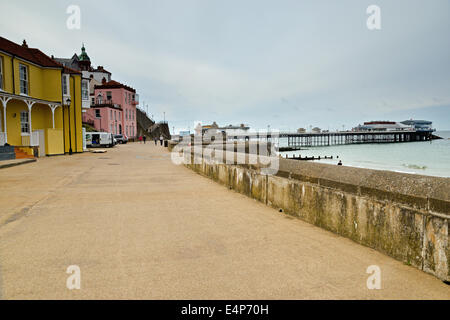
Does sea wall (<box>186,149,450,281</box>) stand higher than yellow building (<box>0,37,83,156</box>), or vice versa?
yellow building (<box>0,37,83,156</box>)

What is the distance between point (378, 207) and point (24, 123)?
23742mm

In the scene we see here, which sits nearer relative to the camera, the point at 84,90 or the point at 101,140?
the point at 84,90

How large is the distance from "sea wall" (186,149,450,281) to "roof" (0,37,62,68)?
68.3ft

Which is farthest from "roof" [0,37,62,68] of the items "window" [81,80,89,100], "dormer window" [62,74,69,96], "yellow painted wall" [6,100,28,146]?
"window" [81,80,89,100]

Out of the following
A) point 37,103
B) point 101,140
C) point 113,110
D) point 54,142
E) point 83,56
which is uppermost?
point 83,56

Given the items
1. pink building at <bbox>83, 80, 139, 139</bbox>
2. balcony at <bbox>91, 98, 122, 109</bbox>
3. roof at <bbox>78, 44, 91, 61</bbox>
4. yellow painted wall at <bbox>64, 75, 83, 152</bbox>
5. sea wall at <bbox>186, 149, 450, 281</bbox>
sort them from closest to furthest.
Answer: sea wall at <bbox>186, 149, 450, 281</bbox>, yellow painted wall at <bbox>64, 75, 83, 152</bbox>, balcony at <bbox>91, 98, 122, 109</bbox>, pink building at <bbox>83, 80, 139, 139</bbox>, roof at <bbox>78, 44, 91, 61</bbox>

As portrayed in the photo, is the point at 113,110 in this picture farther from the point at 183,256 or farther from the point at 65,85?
the point at 183,256

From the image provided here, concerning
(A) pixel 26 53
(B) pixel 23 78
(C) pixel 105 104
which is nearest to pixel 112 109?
(C) pixel 105 104

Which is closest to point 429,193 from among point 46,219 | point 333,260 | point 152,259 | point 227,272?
point 333,260

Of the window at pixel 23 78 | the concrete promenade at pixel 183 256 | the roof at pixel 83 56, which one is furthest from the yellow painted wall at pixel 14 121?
the roof at pixel 83 56

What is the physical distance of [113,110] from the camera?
58.2 meters

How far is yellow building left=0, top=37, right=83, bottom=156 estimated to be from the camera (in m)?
19.0

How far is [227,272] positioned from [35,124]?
24132 mm

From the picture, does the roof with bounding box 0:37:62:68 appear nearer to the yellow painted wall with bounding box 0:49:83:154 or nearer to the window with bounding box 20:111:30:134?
the yellow painted wall with bounding box 0:49:83:154
